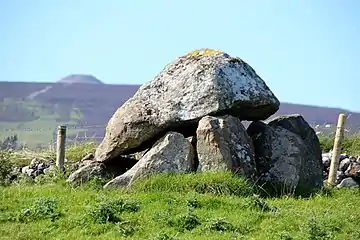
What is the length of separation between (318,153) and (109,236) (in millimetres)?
8927

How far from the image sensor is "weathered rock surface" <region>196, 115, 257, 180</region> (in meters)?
15.4

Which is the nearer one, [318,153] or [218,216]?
[218,216]

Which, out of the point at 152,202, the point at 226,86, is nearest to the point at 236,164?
the point at 226,86

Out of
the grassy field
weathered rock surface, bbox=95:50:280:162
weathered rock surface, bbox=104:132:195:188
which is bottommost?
the grassy field

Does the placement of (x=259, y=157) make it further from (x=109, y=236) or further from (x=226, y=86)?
(x=109, y=236)

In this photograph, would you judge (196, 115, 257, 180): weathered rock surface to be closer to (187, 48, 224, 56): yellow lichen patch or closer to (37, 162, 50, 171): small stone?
(187, 48, 224, 56): yellow lichen patch

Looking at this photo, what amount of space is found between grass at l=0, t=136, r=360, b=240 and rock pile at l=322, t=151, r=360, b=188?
535 cm

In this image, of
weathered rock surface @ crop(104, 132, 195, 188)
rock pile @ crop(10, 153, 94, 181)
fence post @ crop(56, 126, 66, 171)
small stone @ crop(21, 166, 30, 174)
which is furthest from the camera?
small stone @ crop(21, 166, 30, 174)

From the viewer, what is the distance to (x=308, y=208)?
13.4m

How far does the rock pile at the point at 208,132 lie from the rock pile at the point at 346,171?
110 inches

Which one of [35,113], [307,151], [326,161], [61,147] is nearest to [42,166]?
[61,147]

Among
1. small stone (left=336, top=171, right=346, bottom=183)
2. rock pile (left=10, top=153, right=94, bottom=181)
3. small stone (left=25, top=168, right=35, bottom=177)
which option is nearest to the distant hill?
small stone (left=336, top=171, right=346, bottom=183)

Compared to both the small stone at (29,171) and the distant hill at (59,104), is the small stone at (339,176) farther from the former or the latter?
the distant hill at (59,104)

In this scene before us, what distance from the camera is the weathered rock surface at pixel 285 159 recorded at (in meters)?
16.3
